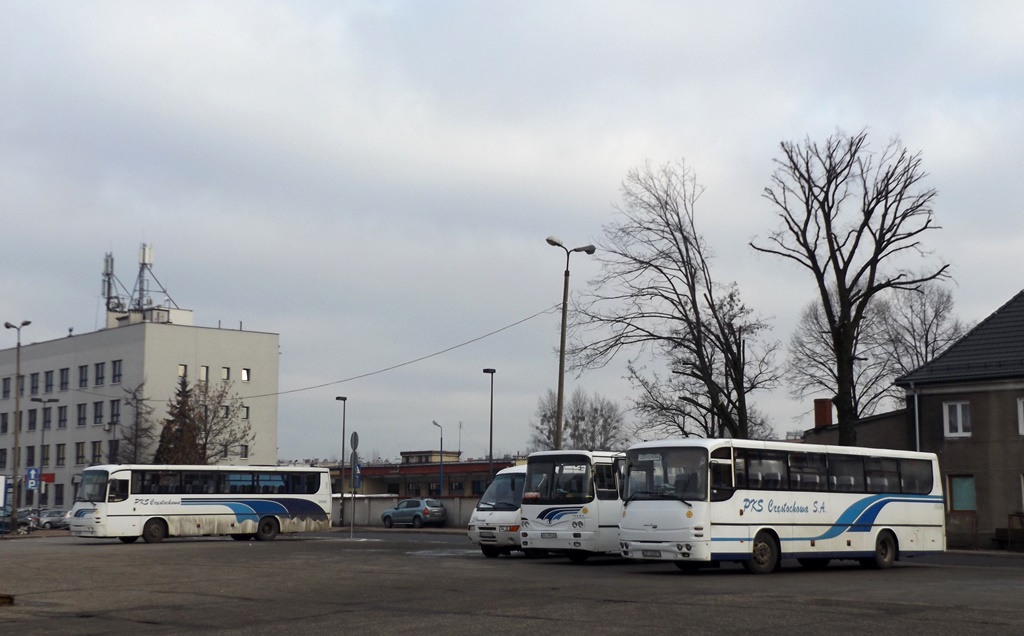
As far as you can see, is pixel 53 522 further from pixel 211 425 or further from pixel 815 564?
pixel 815 564

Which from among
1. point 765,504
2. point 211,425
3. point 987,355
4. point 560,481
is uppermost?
point 987,355

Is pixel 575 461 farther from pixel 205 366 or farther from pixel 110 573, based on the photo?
pixel 205 366

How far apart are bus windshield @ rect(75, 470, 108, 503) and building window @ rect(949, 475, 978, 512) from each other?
2850 centimetres

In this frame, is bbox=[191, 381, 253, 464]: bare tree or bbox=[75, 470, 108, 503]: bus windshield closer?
bbox=[75, 470, 108, 503]: bus windshield

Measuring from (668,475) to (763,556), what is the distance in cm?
254

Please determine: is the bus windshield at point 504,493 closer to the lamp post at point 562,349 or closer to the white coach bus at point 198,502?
the lamp post at point 562,349

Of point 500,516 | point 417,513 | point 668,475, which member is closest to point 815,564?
point 668,475

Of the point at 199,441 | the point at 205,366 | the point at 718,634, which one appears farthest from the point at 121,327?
the point at 718,634

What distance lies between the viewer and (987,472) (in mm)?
37562

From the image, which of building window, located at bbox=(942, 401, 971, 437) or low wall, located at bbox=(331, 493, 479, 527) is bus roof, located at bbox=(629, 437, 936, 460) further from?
low wall, located at bbox=(331, 493, 479, 527)

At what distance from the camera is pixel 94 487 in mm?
38125

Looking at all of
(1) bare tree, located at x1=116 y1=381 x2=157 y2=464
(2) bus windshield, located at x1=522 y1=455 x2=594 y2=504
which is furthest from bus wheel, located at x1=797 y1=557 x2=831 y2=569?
(1) bare tree, located at x1=116 y1=381 x2=157 y2=464

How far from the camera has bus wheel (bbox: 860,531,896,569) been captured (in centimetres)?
2433

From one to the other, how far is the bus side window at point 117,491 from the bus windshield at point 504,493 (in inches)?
616
